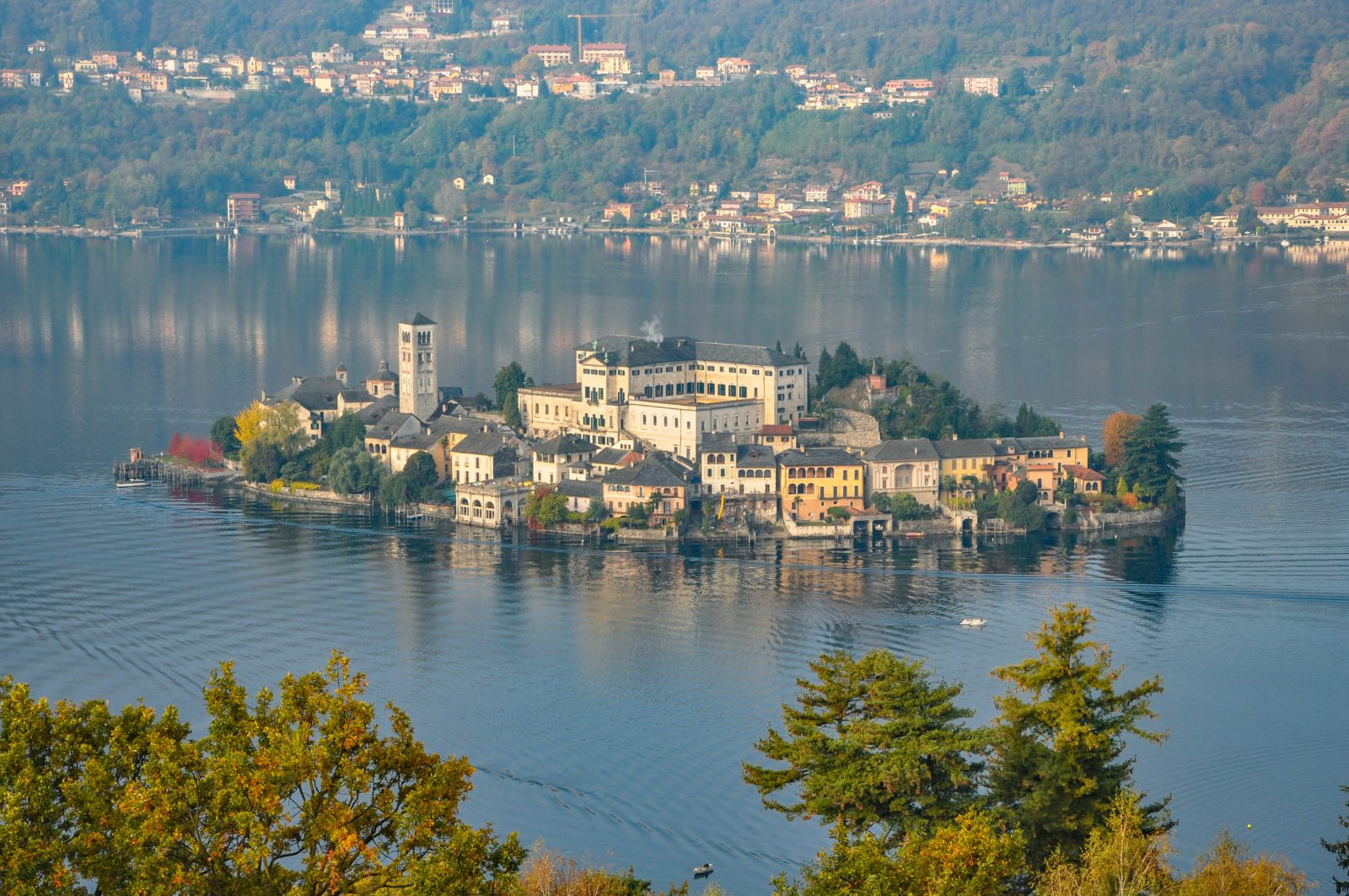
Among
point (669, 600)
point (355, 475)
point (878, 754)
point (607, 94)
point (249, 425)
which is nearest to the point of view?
point (878, 754)

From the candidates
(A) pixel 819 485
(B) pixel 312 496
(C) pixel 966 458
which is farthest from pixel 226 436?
(C) pixel 966 458

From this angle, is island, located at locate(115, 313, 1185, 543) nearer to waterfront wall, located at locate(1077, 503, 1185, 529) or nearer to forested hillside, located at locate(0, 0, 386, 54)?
waterfront wall, located at locate(1077, 503, 1185, 529)

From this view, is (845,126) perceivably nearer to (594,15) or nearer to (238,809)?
(594,15)

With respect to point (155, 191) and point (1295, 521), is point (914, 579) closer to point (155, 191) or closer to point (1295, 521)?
point (1295, 521)

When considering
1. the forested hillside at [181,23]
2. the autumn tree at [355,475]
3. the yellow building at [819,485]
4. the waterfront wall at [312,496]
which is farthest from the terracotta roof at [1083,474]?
the forested hillside at [181,23]

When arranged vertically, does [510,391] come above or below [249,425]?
above

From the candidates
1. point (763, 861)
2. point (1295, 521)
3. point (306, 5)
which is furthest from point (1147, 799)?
point (306, 5)

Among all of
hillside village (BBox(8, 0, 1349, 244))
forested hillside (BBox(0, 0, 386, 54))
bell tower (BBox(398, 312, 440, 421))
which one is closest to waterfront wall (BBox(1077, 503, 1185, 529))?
bell tower (BBox(398, 312, 440, 421))
